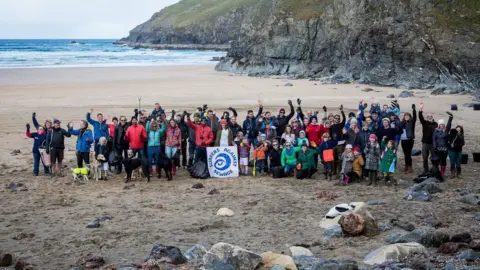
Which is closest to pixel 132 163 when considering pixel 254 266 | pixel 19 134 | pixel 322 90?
pixel 254 266

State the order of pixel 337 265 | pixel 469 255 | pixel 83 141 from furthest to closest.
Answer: pixel 83 141, pixel 469 255, pixel 337 265

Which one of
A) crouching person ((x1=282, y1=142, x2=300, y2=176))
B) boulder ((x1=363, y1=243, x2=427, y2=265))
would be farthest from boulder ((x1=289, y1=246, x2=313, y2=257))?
crouching person ((x1=282, y1=142, x2=300, y2=176))

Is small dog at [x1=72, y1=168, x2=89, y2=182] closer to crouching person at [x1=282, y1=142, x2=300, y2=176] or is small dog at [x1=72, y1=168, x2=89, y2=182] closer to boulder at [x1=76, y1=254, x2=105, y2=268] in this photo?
crouching person at [x1=282, y1=142, x2=300, y2=176]

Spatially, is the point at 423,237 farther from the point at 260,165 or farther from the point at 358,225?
the point at 260,165

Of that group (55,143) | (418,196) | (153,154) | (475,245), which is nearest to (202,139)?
(153,154)

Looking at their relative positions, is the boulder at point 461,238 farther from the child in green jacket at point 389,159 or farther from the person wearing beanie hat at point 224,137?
the person wearing beanie hat at point 224,137

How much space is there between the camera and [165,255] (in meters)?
10.1

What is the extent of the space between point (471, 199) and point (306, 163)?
4.66 meters

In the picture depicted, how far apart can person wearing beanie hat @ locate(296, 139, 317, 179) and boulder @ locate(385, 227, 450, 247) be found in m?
5.64

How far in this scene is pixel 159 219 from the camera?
1295cm

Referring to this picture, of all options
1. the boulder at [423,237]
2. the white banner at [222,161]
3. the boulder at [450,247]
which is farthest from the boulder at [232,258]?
the white banner at [222,161]

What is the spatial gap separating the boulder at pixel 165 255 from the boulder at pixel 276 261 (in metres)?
1.35

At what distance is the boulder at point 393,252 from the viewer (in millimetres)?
9703

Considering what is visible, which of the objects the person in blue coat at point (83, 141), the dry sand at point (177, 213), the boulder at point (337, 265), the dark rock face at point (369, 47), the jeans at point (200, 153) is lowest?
the dry sand at point (177, 213)
